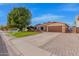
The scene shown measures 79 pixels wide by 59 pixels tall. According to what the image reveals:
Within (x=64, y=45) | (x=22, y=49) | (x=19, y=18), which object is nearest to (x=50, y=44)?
(x=64, y=45)

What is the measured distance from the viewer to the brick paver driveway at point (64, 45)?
190 inches

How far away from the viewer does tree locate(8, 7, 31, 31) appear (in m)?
4.86

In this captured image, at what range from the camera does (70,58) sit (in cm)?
482

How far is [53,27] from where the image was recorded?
494cm

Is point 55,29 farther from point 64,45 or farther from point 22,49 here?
point 22,49

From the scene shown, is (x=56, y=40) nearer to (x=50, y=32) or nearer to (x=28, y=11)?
(x=50, y=32)

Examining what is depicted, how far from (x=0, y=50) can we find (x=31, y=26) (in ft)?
1.54

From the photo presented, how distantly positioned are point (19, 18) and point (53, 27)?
0.43 meters

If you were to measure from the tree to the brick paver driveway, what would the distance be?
0.35 meters

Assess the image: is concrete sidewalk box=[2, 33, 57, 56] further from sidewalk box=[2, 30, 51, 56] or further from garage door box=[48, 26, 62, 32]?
garage door box=[48, 26, 62, 32]

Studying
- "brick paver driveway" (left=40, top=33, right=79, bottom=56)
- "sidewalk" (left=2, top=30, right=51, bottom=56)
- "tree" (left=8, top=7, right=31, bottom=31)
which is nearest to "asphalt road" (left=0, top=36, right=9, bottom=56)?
"sidewalk" (left=2, top=30, right=51, bottom=56)

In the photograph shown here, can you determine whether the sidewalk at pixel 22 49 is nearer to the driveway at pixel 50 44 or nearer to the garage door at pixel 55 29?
the driveway at pixel 50 44

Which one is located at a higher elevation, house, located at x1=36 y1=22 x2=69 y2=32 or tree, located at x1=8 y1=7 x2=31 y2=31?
tree, located at x1=8 y1=7 x2=31 y2=31

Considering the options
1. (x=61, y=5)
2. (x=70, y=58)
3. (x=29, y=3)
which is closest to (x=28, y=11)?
(x=29, y=3)
